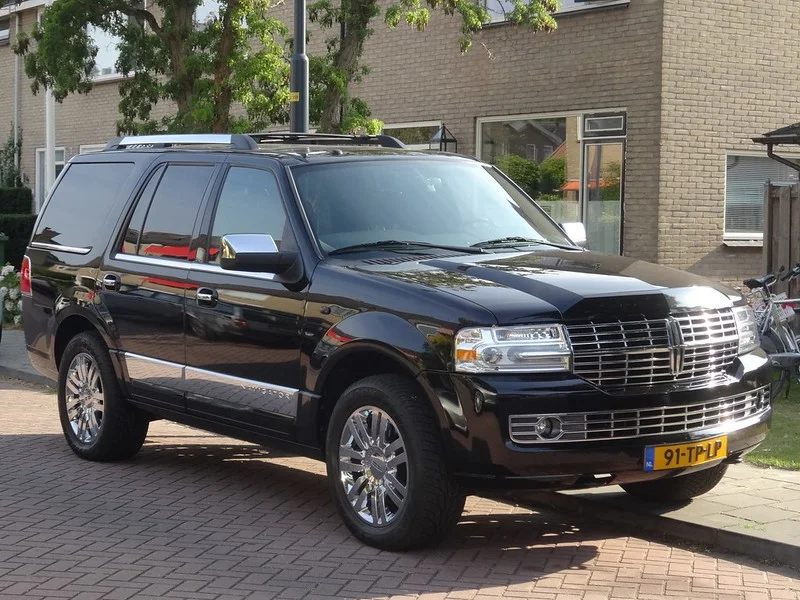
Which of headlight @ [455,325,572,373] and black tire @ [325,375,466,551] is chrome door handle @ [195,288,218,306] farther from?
headlight @ [455,325,572,373]

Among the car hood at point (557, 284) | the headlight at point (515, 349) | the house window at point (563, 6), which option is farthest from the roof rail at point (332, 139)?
the house window at point (563, 6)

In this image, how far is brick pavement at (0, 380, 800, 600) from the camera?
5.68 metres

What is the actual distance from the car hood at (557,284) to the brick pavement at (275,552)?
1.21 metres

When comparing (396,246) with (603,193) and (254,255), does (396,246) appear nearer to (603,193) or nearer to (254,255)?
(254,255)

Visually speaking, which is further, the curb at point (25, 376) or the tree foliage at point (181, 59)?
the tree foliage at point (181, 59)

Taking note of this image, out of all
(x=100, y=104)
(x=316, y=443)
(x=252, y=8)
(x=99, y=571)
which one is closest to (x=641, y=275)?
(x=316, y=443)

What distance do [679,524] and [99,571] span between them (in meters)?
2.87

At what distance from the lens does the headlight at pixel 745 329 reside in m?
6.41

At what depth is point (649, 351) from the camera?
5.84 metres

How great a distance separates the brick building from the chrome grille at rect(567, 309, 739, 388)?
9612 millimetres

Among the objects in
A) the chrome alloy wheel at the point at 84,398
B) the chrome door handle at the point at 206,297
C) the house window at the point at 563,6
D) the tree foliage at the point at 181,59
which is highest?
the house window at the point at 563,6

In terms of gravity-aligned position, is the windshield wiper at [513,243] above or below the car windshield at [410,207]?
below

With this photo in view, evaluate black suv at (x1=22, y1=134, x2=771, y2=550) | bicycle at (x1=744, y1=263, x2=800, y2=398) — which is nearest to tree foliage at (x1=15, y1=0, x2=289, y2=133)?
black suv at (x1=22, y1=134, x2=771, y2=550)

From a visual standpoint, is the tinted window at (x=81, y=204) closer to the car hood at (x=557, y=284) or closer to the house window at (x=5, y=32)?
the car hood at (x=557, y=284)
